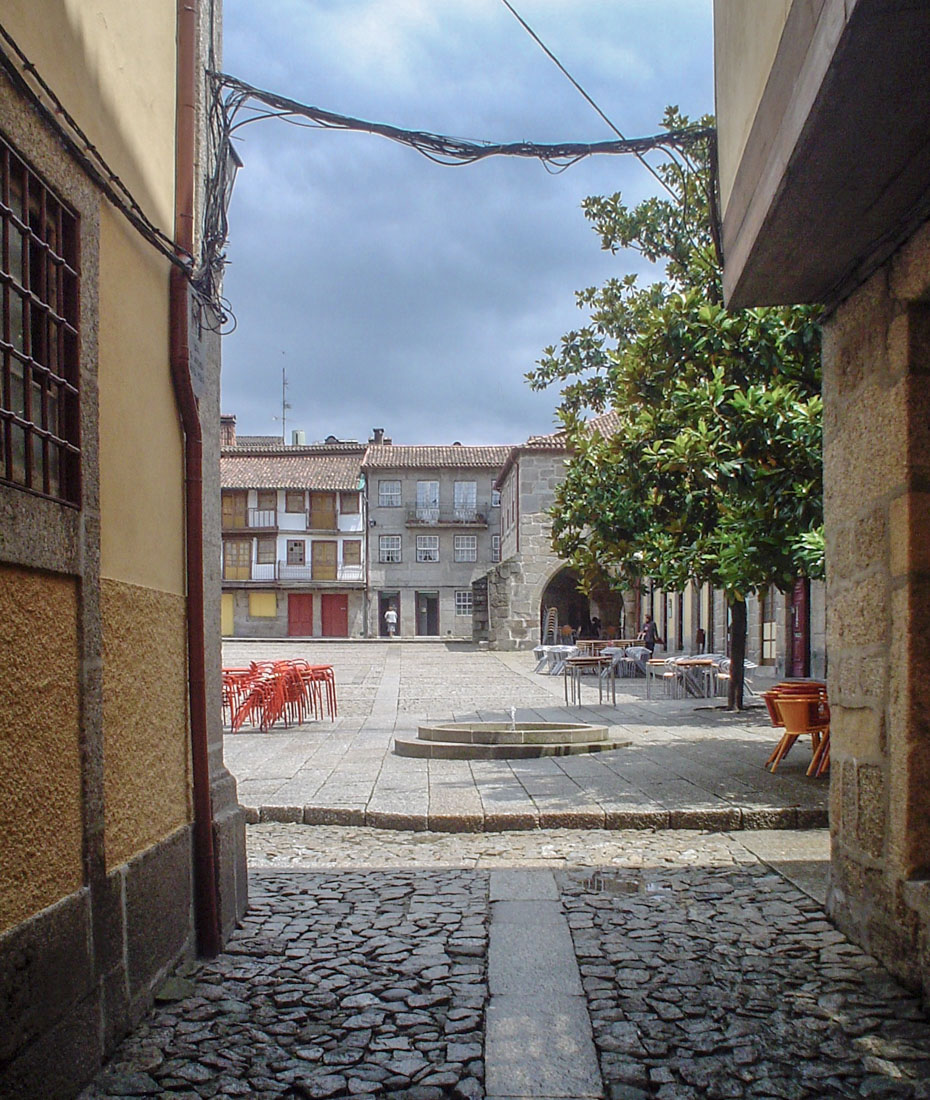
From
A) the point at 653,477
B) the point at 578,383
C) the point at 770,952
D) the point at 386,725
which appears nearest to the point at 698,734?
the point at 653,477

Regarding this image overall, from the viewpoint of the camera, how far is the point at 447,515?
53.9 meters

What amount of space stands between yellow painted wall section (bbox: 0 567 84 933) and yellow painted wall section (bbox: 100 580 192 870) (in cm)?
32

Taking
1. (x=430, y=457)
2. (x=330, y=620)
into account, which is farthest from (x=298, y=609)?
(x=430, y=457)

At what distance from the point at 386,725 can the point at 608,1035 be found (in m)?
9.76

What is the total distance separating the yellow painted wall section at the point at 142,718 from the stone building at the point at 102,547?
0.04 feet

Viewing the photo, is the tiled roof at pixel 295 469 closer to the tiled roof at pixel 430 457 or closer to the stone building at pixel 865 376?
the tiled roof at pixel 430 457

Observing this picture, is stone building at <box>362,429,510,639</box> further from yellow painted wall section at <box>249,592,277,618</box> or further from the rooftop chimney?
the rooftop chimney

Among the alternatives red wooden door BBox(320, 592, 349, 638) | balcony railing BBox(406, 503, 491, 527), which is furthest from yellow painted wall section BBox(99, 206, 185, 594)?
red wooden door BBox(320, 592, 349, 638)

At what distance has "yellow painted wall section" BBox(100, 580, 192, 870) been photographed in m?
3.48

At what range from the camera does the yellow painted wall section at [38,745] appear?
2.69m

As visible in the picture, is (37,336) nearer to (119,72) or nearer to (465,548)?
(119,72)

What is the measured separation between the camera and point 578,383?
14383 mm

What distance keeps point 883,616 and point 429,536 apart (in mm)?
49732

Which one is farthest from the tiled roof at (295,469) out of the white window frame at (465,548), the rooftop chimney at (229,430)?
the white window frame at (465,548)
